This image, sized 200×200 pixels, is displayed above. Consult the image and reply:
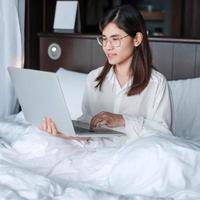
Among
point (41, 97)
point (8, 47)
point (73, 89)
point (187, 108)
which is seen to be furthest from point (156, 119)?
point (8, 47)

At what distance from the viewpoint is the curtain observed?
2609 millimetres

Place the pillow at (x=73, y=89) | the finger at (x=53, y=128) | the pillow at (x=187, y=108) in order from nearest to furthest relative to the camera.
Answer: the finger at (x=53, y=128) → the pillow at (x=187, y=108) → the pillow at (x=73, y=89)

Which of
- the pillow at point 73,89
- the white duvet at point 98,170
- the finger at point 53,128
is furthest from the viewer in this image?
the pillow at point 73,89

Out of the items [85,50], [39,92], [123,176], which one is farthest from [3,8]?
[123,176]

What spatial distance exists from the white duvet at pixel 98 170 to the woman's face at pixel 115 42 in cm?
31

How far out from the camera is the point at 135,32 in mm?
1645

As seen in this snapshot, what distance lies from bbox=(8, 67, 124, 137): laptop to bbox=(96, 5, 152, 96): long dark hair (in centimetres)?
29

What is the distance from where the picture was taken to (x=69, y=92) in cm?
242

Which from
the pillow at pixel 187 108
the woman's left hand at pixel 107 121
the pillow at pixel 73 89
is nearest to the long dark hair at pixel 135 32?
the woman's left hand at pixel 107 121

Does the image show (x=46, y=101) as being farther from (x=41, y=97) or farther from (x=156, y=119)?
(x=156, y=119)

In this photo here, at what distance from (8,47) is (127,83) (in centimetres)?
114

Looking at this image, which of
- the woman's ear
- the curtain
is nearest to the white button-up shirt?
the woman's ear

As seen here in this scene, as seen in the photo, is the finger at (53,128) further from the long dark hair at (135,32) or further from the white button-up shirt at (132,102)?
the long dark hair at (135,32)

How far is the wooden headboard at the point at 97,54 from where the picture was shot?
7.89 ft
